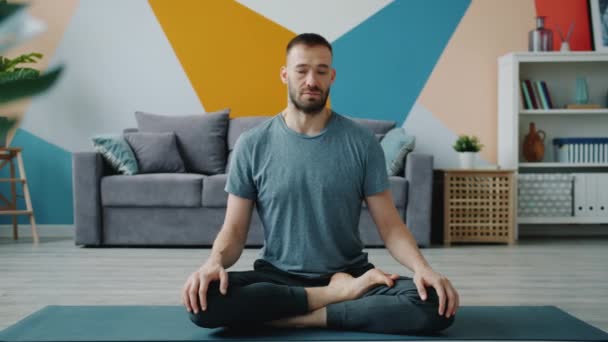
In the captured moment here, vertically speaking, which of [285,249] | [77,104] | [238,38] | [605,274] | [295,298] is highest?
[238,38]

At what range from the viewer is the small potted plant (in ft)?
14.5

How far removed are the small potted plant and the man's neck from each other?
8.59 ft

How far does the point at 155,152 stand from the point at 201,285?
2774 mm

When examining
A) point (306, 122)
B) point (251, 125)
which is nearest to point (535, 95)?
point (251, 125)

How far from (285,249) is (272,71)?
303cm

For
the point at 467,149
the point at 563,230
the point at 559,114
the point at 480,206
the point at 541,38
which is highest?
the point at 541,38

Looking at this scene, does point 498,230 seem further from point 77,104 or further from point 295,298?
point 77,104

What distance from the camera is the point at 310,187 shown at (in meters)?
1.94

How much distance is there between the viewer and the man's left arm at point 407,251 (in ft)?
5.62

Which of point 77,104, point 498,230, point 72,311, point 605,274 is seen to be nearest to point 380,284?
point 72,311

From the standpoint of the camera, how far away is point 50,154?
15.7 feet

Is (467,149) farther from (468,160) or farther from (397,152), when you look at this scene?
(397,152)

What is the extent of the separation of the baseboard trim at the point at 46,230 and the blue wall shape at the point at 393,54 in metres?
2.22

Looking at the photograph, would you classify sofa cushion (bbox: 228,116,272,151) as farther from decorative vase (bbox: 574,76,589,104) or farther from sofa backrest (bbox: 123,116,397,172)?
decorative vase (bbox: 574,76,589,104)
